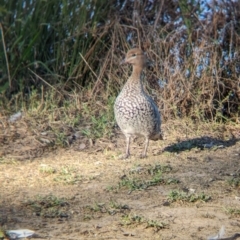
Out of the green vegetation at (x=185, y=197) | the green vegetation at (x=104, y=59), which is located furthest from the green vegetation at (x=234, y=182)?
the green vegetation at (x=104, y=59)

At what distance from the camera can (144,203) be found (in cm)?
597

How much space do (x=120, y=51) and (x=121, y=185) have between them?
348 centimetres

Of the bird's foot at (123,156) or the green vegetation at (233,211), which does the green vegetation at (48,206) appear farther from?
the bird's foot at (123,156)

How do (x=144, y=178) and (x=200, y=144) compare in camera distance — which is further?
(x=200, y=144)

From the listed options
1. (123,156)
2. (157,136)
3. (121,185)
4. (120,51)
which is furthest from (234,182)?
(120,51)

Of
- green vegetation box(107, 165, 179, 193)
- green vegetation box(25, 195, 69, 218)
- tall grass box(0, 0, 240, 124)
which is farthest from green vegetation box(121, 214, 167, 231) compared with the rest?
tall grass box(0, 0, 240, 124)

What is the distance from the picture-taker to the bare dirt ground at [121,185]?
5371 mm

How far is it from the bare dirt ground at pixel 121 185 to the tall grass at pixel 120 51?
0.53m

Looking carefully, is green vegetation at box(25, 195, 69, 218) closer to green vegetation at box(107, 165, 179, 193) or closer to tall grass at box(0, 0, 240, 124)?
green vegetation at box(107, 165, 179, 193)

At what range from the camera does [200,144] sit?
8250 millimetres

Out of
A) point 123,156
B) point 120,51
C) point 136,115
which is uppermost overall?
point 120,51

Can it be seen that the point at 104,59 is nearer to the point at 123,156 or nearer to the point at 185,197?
the point at 123,156

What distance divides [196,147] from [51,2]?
2988 mm

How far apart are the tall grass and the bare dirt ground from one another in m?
0.53
